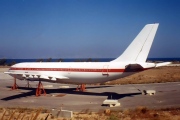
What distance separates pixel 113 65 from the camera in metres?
28.1

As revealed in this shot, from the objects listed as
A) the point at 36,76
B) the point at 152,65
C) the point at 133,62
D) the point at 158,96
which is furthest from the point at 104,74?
the point at 36,76

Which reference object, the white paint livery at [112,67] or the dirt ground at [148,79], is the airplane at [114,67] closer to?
the white paint livery at [112,67]

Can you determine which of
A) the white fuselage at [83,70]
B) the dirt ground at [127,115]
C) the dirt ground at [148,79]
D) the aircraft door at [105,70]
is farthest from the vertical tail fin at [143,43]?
the dirt ground at [148,79]

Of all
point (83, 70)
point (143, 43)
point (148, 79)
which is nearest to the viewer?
point (143, 43)

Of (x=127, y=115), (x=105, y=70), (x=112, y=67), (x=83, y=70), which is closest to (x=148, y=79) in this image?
(x=83, y=70)

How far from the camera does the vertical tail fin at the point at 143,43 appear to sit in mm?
27109

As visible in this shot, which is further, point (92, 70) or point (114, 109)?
point (92, 70)

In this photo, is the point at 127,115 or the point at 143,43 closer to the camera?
the point at 127,115

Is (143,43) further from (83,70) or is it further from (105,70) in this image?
(83,70)

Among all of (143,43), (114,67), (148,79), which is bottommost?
(148,79)

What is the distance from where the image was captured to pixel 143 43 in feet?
89.4

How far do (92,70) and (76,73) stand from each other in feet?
9.93

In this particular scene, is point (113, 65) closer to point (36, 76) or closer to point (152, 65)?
point (152, 65)

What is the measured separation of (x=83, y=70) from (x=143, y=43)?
352 inches
